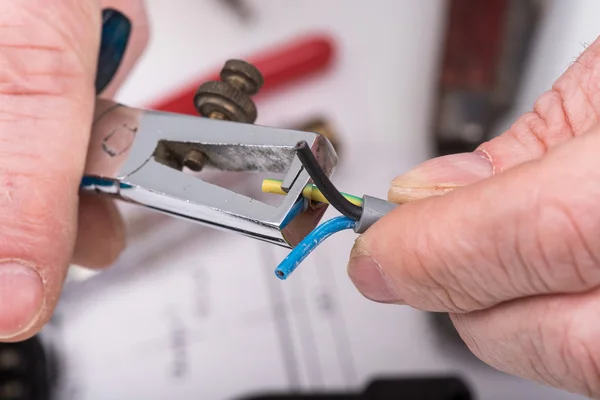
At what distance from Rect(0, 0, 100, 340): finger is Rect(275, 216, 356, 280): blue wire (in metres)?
0.20

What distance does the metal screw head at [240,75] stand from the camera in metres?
0.42

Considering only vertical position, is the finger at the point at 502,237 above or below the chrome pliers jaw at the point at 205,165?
above

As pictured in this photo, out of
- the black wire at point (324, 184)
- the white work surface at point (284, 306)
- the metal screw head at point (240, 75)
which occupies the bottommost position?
the white work surface at point (284, 306)

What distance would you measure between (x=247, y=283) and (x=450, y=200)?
1.52 ft

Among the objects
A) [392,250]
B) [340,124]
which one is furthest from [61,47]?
[340,124]

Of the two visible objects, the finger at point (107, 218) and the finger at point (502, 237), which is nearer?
the finger at point (502, 237)

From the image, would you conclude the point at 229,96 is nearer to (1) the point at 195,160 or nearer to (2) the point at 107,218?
(1) the point at 195,160

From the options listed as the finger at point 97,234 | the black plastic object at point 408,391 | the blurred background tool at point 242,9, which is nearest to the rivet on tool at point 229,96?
the finger at point 97,234

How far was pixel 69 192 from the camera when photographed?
17.4 inches

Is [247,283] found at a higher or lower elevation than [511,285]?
lower

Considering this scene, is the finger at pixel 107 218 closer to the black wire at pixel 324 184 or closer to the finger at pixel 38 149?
the finger at pixel 38 149

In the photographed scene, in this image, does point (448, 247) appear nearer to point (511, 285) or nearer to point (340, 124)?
point (511, 285)

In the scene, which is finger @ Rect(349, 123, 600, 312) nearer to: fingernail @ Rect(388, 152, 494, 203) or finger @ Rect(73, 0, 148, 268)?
Result: fingernail @ Rect(388, 152, 494, 203)

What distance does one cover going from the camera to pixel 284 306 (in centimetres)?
73
